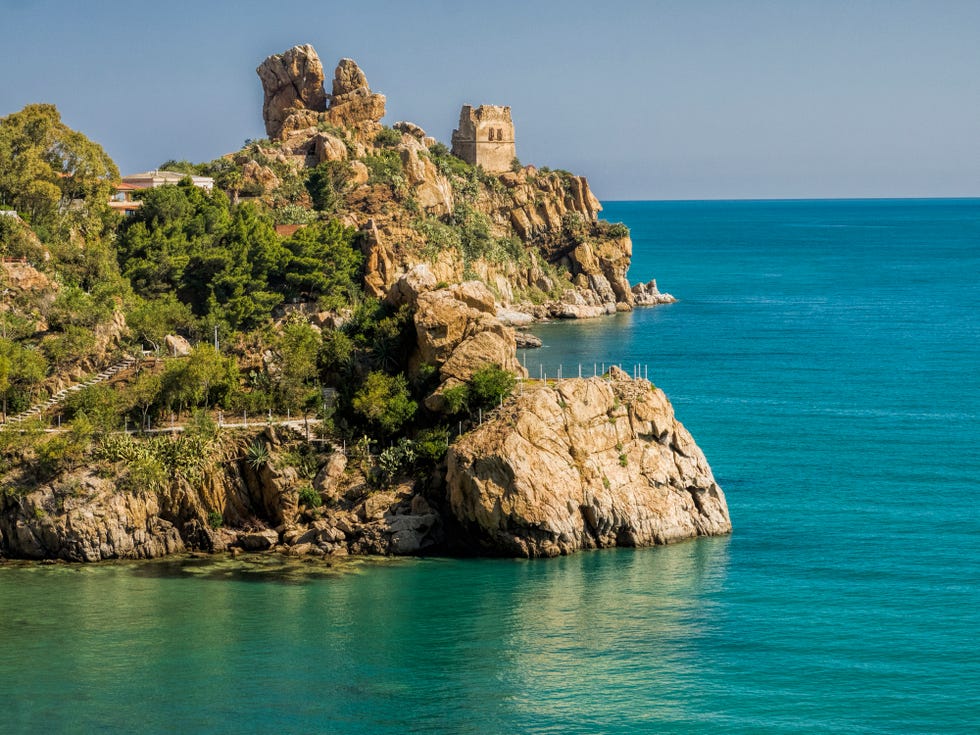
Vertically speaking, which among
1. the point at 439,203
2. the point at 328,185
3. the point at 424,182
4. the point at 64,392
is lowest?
the point at 64,392

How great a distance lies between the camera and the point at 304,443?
5125cm

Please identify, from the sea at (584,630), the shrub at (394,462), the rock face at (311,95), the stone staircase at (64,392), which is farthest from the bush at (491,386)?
the rock face at (311,95)

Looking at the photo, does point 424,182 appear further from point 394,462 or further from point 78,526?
point 78,526

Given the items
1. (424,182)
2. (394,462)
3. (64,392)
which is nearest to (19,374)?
(64,392)

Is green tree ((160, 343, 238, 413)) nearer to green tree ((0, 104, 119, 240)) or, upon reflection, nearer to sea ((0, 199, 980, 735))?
sea ((0, 199, 980, 735))

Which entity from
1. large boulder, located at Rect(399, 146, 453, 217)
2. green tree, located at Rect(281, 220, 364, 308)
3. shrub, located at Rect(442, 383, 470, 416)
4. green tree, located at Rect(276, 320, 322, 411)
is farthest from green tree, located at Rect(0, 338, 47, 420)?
large boulder, located at Rect(399, 146, 453, 217)

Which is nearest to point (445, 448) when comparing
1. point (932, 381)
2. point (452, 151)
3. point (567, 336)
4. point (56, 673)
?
point (56, 673)

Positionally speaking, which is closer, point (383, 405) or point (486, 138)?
point (383, 405)

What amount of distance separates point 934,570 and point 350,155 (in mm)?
75880

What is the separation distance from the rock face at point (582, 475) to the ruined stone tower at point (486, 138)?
316ft

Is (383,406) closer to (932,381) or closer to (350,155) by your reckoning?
(932,381)

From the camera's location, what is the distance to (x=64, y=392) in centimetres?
5497

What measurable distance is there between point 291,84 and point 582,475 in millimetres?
82710

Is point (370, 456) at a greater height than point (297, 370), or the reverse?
point (297, 370)
